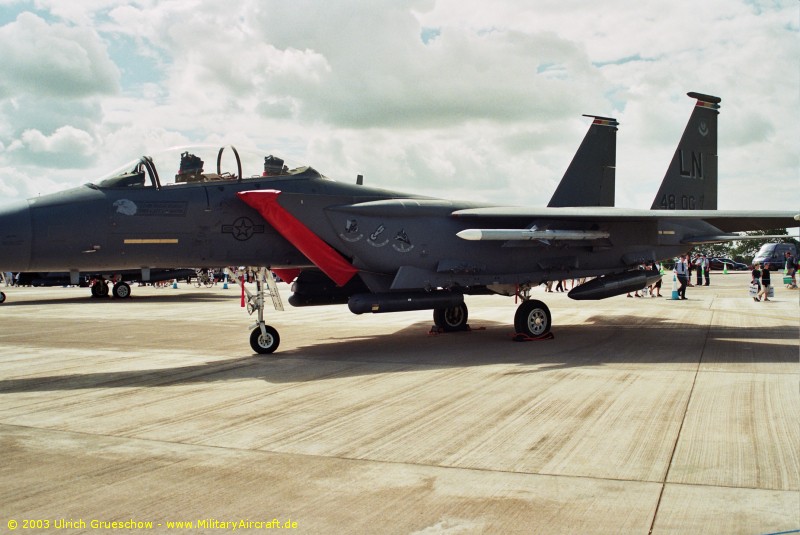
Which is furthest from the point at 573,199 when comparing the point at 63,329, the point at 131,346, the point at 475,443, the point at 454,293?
the point at 63,329

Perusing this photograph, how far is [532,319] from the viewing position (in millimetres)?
11398

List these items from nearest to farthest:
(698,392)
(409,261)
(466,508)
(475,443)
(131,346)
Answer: (466,508) < (475,443) < (698,392) < (409,261) < (131,346)

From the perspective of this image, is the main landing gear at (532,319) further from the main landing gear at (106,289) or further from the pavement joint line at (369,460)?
the main landing gear at (106,289)

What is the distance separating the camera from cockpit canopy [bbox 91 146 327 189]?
912 centimetres

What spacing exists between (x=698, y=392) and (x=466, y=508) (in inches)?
158

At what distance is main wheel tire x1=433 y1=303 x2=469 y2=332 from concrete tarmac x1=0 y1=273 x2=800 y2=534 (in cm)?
234

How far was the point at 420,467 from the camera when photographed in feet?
14.7

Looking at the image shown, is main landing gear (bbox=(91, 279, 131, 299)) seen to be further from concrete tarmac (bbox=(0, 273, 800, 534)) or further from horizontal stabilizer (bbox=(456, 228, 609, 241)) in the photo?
horizontal stabilizer (bbox=(456, 228, 609, 241))

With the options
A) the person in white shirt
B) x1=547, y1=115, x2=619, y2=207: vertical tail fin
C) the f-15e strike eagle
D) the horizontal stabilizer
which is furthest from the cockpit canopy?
the person in white shirt

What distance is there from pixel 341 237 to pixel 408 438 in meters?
5.50

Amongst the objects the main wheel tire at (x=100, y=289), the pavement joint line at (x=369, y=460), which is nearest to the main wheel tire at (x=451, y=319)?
the pavement joint line at (x=369, y=460)

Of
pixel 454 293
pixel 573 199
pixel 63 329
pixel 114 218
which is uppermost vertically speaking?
pixel 573 199

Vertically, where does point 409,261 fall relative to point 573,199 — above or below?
below

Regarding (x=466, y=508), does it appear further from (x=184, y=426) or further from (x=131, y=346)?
(x=131, y=346)
